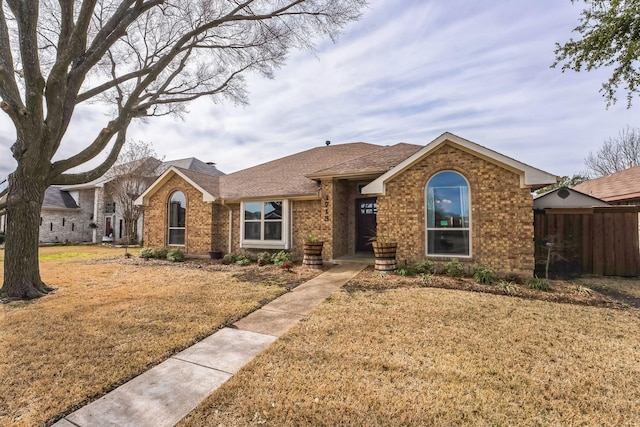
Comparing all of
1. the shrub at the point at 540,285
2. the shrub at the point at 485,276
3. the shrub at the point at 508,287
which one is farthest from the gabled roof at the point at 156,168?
the shrub at the point at 540,285

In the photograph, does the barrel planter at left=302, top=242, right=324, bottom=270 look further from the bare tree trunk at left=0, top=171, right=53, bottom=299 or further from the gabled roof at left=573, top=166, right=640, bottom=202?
the gabled roof at left=573, top=166, right=640, bottom=202

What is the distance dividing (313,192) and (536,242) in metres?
7.30

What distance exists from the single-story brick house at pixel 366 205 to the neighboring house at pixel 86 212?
1139 cm

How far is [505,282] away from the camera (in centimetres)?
684

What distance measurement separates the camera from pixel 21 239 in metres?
6.21

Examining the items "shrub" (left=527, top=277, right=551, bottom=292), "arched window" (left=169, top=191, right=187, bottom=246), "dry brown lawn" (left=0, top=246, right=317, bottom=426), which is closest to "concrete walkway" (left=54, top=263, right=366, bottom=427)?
"dry brown lawn" (left=0, top=246, right=317, bottom=426)

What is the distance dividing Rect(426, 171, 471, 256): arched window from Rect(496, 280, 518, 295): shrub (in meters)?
1.37

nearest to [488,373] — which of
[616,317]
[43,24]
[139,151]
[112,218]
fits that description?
[616,317]

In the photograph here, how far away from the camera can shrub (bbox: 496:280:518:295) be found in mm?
6236

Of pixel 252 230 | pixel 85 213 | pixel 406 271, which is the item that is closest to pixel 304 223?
pixel 252 230

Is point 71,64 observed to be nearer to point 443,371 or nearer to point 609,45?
point 443,371

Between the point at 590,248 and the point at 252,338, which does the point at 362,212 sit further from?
the point at 252,338

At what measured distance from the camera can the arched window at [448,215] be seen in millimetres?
8133

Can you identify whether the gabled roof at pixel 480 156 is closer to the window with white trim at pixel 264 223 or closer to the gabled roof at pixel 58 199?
the window with white trim at pixel 264 223
